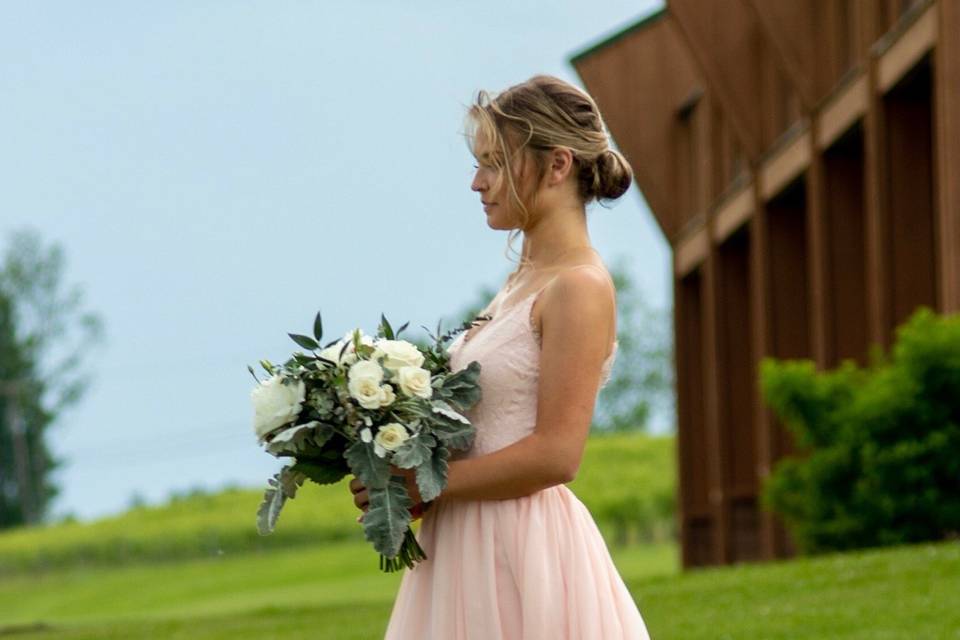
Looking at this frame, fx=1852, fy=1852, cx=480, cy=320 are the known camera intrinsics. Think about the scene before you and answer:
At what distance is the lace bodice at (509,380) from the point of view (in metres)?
4.38

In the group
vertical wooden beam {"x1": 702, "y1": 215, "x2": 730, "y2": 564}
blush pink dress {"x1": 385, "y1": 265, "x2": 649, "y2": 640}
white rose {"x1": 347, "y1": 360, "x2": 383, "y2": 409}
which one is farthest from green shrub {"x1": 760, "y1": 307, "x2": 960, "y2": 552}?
white rose {"x1": 347, "y1": 360, "x2": 383, "y2": 409}

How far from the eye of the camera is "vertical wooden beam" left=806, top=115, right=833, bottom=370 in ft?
69.9

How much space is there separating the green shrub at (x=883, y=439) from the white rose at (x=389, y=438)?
11703mm

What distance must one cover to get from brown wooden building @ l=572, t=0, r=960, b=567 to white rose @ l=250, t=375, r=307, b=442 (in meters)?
12.5

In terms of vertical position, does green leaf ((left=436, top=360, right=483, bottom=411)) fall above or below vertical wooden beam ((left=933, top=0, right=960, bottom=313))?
below

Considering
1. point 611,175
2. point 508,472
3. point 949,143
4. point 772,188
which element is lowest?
point 508,472

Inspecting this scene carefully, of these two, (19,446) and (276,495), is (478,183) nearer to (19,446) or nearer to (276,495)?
(276,495)

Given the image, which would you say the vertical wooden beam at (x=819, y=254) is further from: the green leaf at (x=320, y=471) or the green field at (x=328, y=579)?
the green leaf at (x=320, y=471)

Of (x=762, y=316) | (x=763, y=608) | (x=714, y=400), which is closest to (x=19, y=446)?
(x=714, y=400)

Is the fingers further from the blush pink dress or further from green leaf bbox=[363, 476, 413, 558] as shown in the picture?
the blush pink dress

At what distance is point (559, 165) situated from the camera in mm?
4395

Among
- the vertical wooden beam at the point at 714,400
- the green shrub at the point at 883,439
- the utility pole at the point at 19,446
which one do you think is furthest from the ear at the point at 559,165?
the utility pole at the point at 19,446

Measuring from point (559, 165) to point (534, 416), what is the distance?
0.60 metres

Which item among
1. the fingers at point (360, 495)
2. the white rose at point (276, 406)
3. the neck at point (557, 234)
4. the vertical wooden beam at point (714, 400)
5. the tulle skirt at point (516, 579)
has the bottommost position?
the tulle skirt at point (516, 579)
